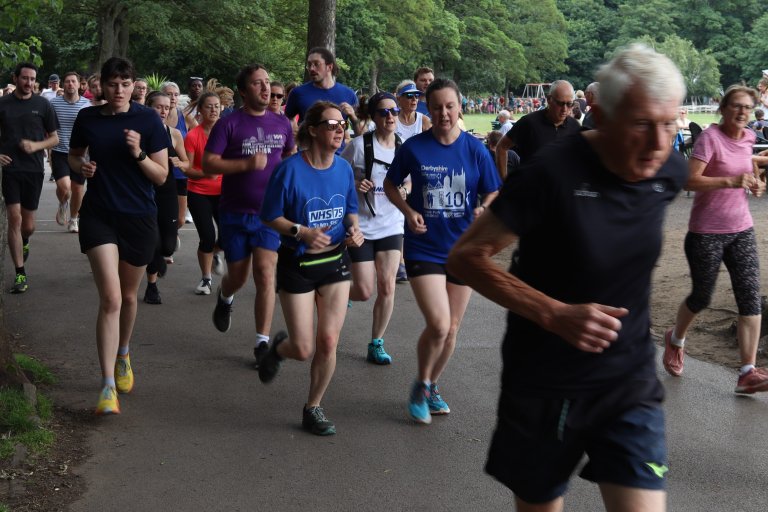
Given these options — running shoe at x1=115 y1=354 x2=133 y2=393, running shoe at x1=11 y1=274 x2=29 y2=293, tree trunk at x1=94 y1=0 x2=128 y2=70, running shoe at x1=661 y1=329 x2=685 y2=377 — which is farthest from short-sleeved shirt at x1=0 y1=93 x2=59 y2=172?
tree trunk at x1=94 y1=0 x2=128 y2=70

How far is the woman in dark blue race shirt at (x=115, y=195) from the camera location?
6426 mm

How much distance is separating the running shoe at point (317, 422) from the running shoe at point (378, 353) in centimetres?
166

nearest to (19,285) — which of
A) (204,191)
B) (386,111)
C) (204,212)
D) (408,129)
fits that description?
(204,212)

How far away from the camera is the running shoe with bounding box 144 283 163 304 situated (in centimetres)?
1013

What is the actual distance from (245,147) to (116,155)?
124 cm

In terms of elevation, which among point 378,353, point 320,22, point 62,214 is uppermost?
point 320,22

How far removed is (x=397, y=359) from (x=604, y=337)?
5.09m

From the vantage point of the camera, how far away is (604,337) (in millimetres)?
3033

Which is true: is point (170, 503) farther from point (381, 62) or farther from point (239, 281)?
point (381, 62)

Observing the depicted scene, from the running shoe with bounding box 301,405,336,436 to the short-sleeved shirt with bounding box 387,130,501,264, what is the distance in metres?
1.09

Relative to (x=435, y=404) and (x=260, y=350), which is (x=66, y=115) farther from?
(x=435, y=404)

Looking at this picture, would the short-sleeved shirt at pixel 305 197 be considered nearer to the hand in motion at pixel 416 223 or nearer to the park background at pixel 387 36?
the hand in motion at pixel 416 223

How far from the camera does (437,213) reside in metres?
6.44

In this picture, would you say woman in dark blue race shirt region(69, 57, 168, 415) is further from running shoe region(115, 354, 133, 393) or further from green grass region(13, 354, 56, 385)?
green grass region(13, 354, 56, 385)
